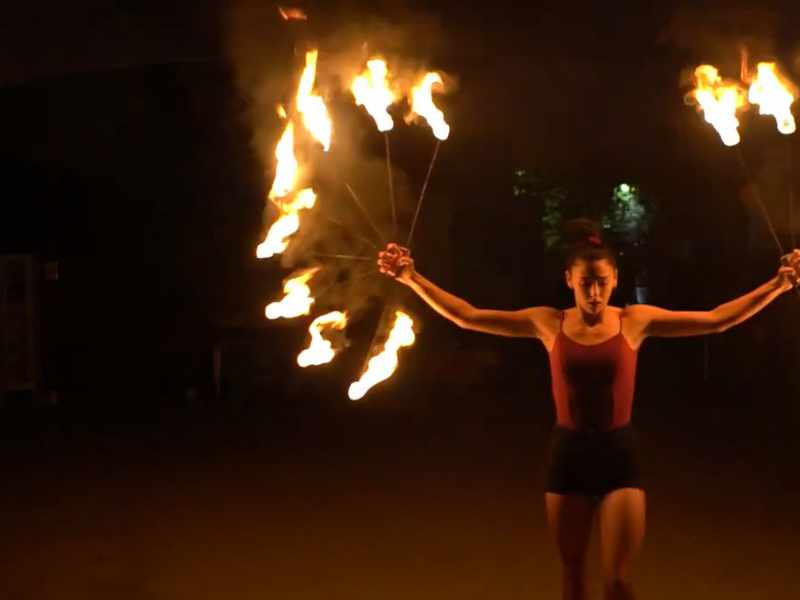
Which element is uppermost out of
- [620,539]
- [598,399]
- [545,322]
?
[545,322]

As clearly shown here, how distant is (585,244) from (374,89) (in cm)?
130

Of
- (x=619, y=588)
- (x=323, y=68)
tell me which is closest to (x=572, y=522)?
(x=619, y=588)

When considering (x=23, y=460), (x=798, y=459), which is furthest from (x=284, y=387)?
(x=798, y=459)

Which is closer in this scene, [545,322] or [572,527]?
[572,527]

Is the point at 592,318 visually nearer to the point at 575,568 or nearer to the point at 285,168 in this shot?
the point at 575,568

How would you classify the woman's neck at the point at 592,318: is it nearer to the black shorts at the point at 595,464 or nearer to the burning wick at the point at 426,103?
the black shorts at the point at 595,464

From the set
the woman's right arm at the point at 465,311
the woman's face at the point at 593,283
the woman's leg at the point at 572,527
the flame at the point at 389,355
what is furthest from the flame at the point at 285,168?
the woman's leg at the point at 572,527

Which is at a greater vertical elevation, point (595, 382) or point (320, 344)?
point (320, 344)

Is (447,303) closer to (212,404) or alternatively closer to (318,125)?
(318,125)

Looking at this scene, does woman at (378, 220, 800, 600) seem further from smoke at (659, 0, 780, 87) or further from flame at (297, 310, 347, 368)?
smoke at (659, 0, 780, 87)

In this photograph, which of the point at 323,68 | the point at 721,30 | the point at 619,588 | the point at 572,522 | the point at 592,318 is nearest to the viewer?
the point at 619,588

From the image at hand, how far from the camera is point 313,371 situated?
20906 millimetres

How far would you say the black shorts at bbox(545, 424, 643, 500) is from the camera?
4746 millimetres

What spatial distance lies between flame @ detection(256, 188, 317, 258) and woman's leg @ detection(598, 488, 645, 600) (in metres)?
1.83
